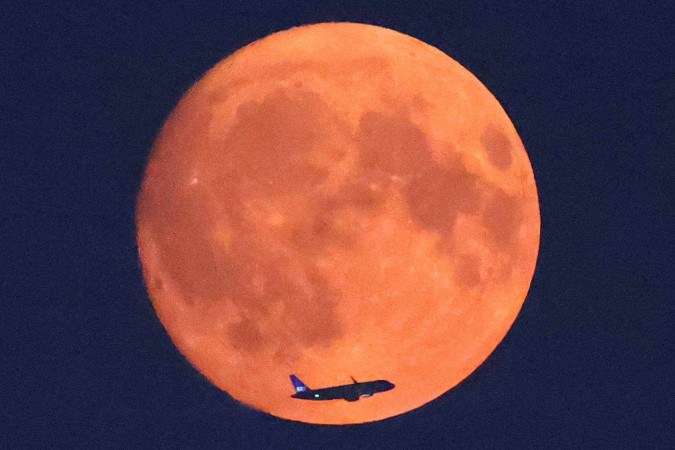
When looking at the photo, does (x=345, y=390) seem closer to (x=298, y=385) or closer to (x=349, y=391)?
(x=349, y=391)

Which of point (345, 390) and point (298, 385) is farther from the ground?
point (298, 385)

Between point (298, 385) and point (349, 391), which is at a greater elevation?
point (298, 385)

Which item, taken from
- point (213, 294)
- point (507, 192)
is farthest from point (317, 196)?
point (507, 192)

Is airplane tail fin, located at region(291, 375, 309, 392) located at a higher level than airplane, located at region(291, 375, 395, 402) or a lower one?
higher

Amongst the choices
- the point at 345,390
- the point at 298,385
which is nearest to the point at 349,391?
the point at 345,390

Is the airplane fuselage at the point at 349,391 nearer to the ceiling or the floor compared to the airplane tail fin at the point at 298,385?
nearer to the floor

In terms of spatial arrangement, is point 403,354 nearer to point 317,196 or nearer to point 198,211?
point 317,196
